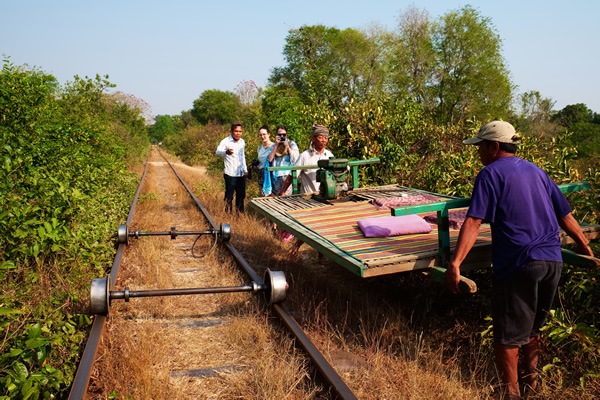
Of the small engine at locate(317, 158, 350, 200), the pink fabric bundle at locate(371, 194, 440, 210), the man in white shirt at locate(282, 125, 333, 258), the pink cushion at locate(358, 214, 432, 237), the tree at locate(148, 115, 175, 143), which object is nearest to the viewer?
the pink cushion at locate(358, 214, 432, 237)

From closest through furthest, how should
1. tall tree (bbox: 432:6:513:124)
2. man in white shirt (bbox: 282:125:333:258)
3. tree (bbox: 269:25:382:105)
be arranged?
1. man in white shirt (bbox: 282:125:333:258)
2. tall tree (bbox: 432:6:513:124)
3. tree (bbox: 269:25:382:105)

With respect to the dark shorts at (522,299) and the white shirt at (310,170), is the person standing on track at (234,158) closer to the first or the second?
the white shirt at (310,170)

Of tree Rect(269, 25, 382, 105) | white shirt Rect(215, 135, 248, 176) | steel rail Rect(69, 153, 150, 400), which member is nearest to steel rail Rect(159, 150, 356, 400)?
steel rail Rect(69, 153, 150, 400)

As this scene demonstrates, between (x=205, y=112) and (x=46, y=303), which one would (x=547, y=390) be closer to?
(x=46, y=303)

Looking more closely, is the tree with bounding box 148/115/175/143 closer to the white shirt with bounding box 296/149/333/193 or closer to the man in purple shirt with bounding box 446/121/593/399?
the white shirt with bounding box 296/149/333/193

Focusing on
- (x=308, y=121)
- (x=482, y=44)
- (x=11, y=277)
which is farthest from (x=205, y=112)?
(x=11, y=277)

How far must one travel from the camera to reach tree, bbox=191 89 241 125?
9194cm

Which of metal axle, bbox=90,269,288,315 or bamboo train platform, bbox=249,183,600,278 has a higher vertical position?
bamboo train platform, bbox=249,183,600,278

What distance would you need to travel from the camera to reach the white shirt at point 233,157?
31.1ft

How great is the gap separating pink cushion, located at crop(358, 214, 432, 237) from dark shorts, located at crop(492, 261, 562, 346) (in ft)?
4.57

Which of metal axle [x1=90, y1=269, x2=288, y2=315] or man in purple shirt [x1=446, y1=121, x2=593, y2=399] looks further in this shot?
metal axle [x1=90, y1=269, x2=288, y2=315]

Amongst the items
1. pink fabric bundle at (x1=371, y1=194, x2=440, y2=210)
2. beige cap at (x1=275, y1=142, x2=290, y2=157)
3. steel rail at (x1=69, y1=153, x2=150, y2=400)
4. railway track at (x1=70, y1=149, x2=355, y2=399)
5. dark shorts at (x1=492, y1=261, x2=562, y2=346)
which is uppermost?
beige cap at (x1=275, y1=142, x2=290, y2=157)

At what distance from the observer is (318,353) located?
358cm

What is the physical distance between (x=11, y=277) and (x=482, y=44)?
48.8m
